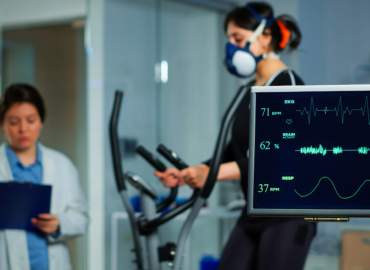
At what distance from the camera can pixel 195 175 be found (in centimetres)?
137

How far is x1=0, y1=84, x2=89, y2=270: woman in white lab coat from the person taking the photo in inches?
68.4

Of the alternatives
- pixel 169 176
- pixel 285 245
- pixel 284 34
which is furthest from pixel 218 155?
pixel 284 34

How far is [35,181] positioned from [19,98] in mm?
372

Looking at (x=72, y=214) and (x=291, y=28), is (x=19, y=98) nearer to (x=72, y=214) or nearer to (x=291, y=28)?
(x=72, y=214)

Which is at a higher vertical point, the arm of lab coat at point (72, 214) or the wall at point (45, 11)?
the wall at point (45, 11)

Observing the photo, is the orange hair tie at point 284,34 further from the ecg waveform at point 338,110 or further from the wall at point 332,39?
the wall at point 332,39

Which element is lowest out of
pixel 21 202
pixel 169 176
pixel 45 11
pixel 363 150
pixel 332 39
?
pixel 21 202

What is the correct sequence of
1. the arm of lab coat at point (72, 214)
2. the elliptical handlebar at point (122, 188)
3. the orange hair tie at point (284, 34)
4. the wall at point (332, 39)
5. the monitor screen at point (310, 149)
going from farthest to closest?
1. the wall at point (332, 39)
2. the arm of lab coat at point (72, 214)
3. the orange hair tie at point (284, 34)
4. the elliptical handlebar at point (122, 188)
5. the monitor screen at point (310, 149)

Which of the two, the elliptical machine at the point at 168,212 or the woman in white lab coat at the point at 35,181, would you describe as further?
the woman in white lab coat at the point at 35,181

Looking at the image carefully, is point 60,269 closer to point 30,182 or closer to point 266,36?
point 30,182

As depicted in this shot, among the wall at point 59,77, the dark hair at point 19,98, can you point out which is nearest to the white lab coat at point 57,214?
the dark hair at point 19,98

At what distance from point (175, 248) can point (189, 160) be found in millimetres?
2038

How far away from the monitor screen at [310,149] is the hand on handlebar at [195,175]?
0.42 metres

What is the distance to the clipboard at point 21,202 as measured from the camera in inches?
67.8
